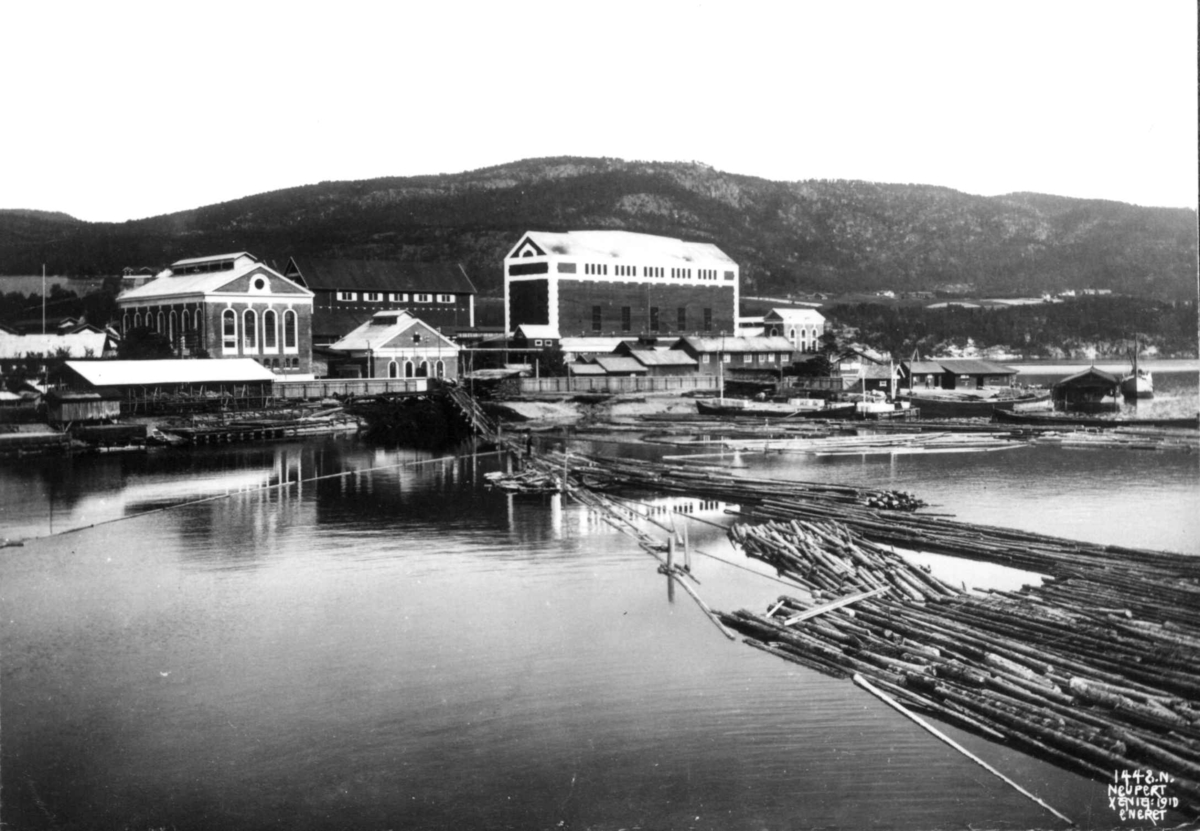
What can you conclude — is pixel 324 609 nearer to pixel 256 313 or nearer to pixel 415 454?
pixel 415 454

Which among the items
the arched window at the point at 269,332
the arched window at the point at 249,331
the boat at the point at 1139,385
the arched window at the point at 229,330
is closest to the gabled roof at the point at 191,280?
the arched window at the point at 229,330

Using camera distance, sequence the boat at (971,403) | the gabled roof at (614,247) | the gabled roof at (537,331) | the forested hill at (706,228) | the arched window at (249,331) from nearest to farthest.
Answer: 1. the forested hill at (706,228)
2. the arched window at (249,331)
3. the boat at (971,403)
4. the gabled roof at (614,247)
5. the gabled roof at (537,331)

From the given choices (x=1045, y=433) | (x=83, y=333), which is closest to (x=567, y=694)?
(x=1045, y=433)

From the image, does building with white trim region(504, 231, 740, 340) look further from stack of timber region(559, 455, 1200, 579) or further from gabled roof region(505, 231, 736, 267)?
stack of timber region(559, 455, 1200, 579)

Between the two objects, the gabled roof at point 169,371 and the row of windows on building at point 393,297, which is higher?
the row of windows on building at point 393,297

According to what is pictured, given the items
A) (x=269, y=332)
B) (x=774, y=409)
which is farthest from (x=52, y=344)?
(x=774, y=409)

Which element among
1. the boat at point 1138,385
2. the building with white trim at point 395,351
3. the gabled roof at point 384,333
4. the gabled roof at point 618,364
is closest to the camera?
the boat at point 1138,385

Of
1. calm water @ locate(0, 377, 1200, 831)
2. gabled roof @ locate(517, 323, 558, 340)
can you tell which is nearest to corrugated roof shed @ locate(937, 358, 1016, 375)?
gabled roof @ locate(517, 323, 558, 340)

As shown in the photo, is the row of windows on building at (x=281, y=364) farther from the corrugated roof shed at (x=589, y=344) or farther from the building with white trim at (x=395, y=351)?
the corrugated roof shed at (x=589, y=344)
